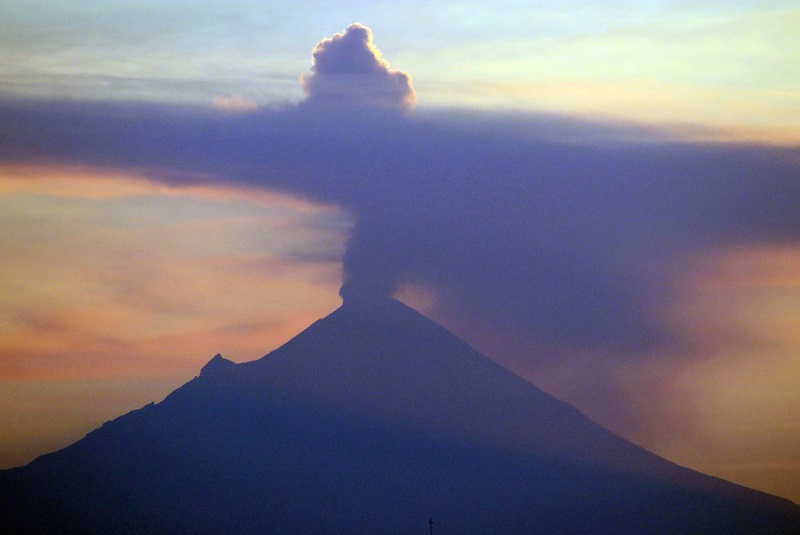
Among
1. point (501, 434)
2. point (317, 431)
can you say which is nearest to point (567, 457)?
point (501, 434)

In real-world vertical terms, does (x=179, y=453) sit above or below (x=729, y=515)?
above

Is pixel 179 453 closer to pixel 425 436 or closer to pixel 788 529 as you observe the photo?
pixel 425 436

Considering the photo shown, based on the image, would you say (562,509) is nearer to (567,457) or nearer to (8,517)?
(567,457)

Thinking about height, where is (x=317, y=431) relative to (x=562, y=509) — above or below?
above

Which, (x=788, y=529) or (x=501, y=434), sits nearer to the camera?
(x=788, y=529)

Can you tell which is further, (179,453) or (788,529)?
(179,453)

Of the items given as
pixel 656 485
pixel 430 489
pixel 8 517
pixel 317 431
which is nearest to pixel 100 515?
pixel 8 517
